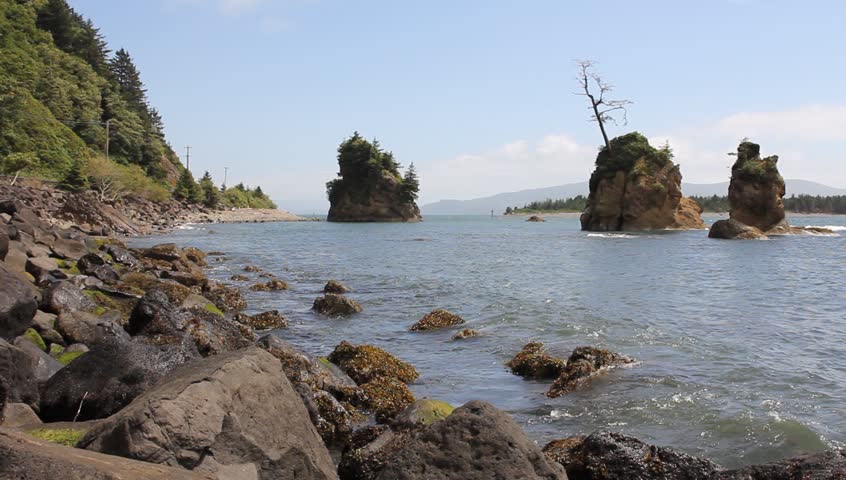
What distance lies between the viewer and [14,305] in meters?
8.34

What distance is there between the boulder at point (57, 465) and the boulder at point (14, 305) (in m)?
5.46

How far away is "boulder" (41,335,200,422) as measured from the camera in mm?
7012

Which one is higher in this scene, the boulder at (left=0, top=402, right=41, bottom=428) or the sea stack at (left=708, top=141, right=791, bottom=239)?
the sea stack at (left=708, top=141, right=791, bottom=239)

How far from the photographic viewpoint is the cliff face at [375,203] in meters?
124

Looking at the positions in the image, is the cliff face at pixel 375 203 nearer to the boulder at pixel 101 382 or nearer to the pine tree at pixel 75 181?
the pine tree at pixel 75 181

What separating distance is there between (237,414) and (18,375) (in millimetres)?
3489

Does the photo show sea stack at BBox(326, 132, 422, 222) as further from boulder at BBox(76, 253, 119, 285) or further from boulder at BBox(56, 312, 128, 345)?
boulder at BBox(56, 312, 128, 345)

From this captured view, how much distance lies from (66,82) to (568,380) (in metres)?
91.8

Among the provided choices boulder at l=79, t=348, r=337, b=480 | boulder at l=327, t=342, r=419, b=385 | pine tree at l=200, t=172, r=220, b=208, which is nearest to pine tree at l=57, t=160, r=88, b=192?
pine tree at l=200, t=172, r=220, b=208

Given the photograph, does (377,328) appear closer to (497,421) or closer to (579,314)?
(579,314)

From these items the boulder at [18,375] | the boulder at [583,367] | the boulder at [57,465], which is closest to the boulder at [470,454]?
the boulder at [57,465]

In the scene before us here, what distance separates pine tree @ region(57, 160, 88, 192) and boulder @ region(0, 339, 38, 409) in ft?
210

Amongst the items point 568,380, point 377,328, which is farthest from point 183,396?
point 377,328

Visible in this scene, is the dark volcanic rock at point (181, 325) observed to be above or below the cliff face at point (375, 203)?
below
